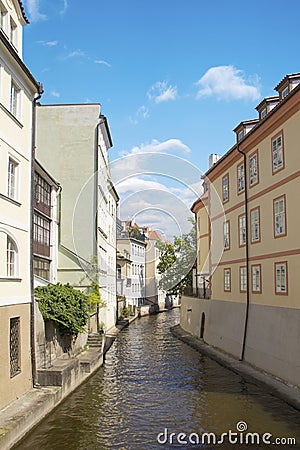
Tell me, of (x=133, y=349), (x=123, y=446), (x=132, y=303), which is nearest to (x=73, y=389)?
(x=123, y=446)

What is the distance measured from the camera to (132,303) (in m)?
53.6

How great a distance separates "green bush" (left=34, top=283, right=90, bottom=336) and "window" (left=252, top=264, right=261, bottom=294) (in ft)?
24.5

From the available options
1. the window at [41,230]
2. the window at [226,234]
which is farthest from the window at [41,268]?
the window at [226,234]

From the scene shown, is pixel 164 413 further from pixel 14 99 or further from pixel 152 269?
pixel 152 269

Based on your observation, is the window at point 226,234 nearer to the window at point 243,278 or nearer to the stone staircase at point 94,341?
the window at point 243,278

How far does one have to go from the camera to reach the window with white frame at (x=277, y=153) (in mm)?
18672

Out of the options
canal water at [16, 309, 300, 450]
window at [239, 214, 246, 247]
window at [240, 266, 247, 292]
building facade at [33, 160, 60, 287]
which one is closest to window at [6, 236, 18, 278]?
canal water at [16, 309, 300, 450]

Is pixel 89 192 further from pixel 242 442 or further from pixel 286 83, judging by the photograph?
pixel 242 442

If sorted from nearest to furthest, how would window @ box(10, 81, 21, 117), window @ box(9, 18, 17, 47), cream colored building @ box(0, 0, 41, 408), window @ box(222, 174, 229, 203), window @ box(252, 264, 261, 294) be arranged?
1. cream colored building @ box(0, 0, 41, 408)
2. window @ box(10, 81, 21, 117)
3. window @ box(9, 18, 17, 47)
4. window @ box(252, 264, 261, 294)
5. window @ box(222, 174, 229, 203)

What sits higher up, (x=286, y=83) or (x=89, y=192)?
(x=286, y=83)

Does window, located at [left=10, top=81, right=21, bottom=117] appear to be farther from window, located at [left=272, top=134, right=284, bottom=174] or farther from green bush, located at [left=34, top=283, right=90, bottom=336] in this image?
window, located at [left=272, top=134, right=284, bottom=174]

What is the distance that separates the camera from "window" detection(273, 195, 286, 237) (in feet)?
60.8

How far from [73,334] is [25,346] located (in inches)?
221

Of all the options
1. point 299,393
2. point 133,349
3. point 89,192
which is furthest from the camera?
point 89,192
